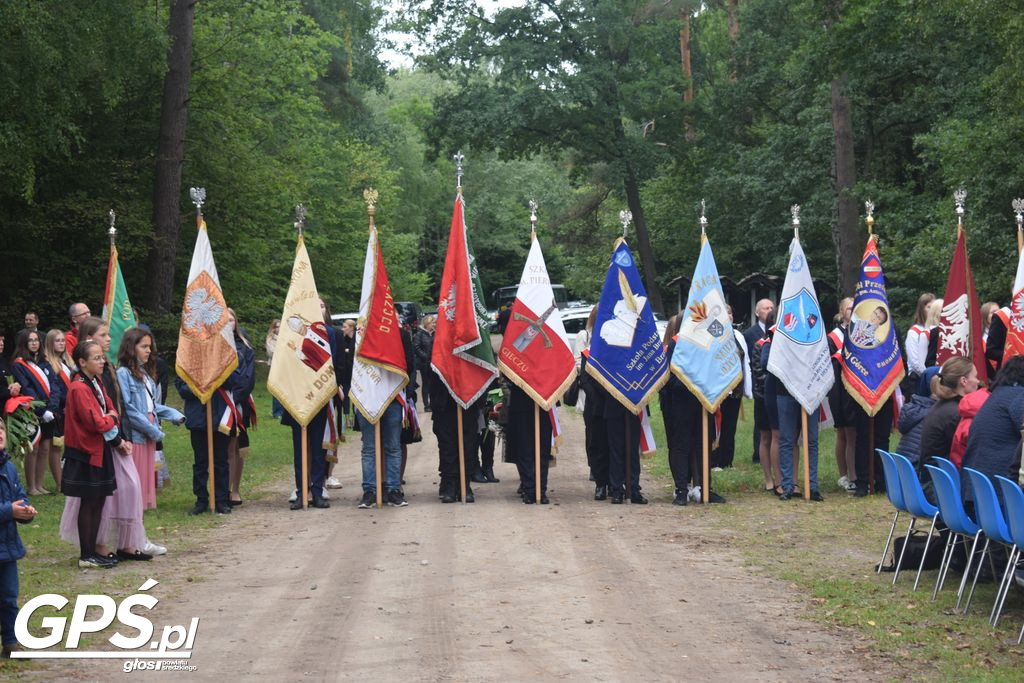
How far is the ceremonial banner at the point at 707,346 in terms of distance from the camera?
14023 millimetres

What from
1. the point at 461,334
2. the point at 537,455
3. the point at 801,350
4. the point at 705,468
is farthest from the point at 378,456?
the point at 801,350

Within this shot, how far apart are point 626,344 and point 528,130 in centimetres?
2592

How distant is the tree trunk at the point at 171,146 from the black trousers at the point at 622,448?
50.4 feet

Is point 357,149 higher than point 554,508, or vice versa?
point 357,149

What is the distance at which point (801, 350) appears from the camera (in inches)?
560

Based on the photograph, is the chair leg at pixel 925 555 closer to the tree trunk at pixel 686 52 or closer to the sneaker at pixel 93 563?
the sneaker at pixel 93 563

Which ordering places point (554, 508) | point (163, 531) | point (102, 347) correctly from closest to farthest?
point (102, 347)
point (163, 531)
point (554, 508)

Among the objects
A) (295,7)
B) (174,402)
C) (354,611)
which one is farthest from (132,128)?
(354,611)

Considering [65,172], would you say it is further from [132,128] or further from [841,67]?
[841,67]

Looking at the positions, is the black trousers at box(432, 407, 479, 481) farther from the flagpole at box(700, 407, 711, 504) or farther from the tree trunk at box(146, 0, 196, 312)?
the tree trunk at box(146, 0, 196, 312)

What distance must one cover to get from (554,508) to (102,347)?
16.7ft

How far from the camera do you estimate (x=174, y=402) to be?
92.2 feet

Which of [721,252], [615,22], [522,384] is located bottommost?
[522,384]

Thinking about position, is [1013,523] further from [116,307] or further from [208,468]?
[116,307]
